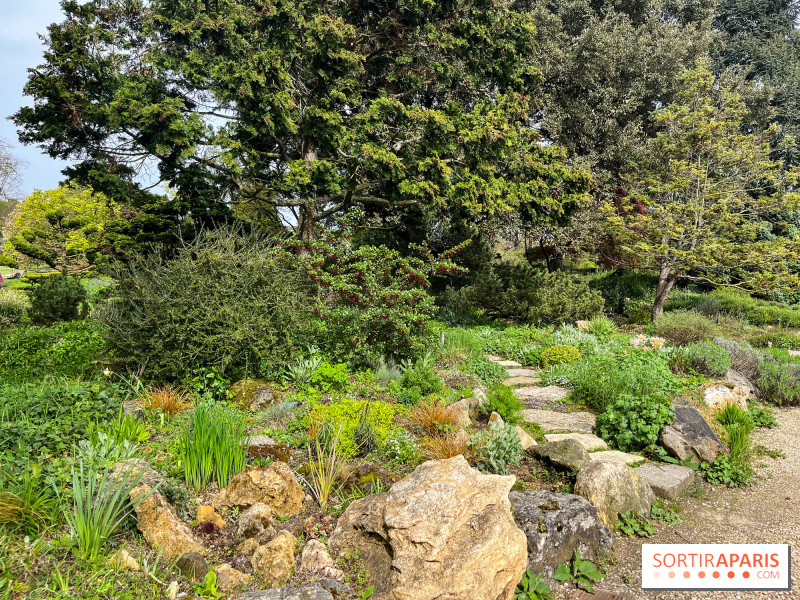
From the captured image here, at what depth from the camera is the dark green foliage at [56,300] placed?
10.6 metres

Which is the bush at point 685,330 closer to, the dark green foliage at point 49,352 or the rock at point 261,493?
the rock at point 261,493

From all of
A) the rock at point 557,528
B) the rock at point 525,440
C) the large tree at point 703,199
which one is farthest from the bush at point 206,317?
the large tree at point 703,199

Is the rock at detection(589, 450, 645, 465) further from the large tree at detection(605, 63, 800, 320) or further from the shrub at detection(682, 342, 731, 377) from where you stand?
the large tree at detection(605, 63, 800, 320)

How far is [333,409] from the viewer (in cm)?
412

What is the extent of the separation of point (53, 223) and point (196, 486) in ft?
55.2

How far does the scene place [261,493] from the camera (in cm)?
315

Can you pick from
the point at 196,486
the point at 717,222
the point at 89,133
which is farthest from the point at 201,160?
the point at 717,222

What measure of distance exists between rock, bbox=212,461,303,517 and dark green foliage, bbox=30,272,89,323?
9.36 m

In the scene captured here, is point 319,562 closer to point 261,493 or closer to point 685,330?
point 261,493

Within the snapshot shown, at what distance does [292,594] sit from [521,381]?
5.05 meters

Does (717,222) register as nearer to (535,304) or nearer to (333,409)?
(535,304)

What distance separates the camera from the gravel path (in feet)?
10.2

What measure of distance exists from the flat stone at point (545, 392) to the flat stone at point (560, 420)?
1.52ft

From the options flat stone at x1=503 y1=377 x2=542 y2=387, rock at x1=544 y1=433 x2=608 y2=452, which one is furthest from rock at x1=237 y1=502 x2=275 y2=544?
flat stone at x1=503 y1=377 x2=542 y2=387
